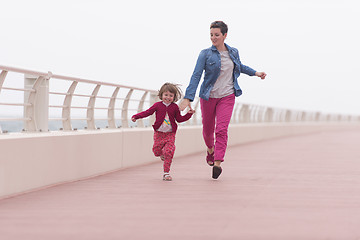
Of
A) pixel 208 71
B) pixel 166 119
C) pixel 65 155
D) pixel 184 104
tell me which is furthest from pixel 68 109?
pixel 208 71

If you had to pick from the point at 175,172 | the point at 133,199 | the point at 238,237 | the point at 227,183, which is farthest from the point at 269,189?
the point at 238,237

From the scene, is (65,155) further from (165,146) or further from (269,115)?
(269,115)

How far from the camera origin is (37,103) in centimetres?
827

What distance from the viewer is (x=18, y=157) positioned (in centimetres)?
726

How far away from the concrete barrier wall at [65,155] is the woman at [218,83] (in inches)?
57.7

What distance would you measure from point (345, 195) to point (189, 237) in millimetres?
3201

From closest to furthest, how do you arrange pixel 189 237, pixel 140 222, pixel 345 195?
pixel 189 237
pixel 140 222
pixel 345 195

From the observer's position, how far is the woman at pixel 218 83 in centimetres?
912

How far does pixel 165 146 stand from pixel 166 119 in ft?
1.14

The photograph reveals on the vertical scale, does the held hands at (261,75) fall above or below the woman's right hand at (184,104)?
above

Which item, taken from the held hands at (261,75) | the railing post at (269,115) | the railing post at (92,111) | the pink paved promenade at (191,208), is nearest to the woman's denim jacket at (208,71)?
the held hands at (261,75)

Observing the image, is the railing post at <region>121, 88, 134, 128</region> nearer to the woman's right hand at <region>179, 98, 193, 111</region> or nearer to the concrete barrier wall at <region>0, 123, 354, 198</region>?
the concrete barrier wall at <region>0, 123, 354, 198</region>

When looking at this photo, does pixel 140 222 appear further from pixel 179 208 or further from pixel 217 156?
pixel 217 156

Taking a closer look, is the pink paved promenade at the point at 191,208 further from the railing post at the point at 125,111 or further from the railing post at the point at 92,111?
the railing post at the point at 125,111
